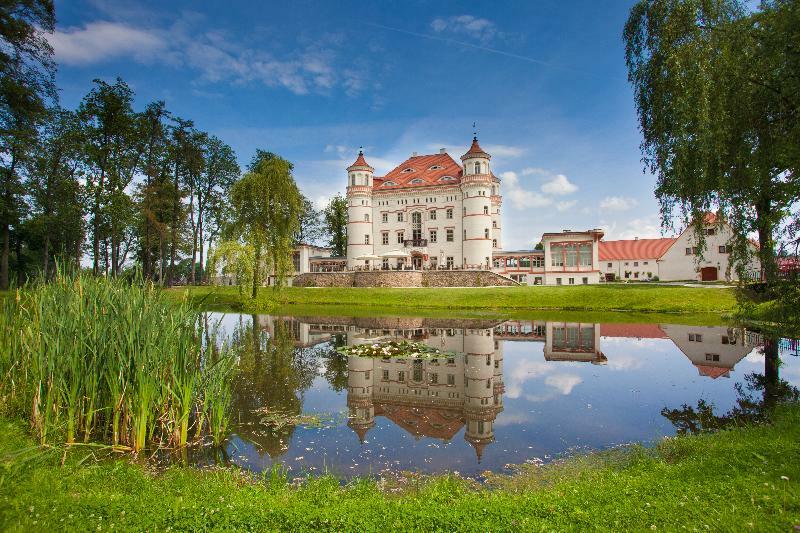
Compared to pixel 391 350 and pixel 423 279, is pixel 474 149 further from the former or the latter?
pixel 391 350

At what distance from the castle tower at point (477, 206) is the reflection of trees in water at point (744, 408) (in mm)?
37584

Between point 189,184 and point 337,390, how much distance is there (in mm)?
43210

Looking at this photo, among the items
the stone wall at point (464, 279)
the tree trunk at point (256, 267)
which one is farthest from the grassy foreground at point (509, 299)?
the stone wall at point (464, 279)

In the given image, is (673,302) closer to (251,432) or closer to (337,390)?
(337,390)

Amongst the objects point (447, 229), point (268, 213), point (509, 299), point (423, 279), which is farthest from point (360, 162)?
point (509, 299)

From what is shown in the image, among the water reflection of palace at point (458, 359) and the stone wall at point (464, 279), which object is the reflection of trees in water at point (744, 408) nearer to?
the water reflection of palace at point (458, 359)

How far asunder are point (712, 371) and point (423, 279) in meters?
33.6

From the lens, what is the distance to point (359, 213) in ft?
171

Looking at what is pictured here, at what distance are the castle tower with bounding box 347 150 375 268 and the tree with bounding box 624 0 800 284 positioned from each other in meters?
41.1

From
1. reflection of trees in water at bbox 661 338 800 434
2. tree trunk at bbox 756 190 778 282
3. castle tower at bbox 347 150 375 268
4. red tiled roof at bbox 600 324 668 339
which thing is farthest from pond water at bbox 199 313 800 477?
castle tower at bbox 347 150 375 268

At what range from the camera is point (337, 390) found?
10680mm

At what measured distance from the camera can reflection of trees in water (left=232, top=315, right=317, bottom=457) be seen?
7551 millimetres

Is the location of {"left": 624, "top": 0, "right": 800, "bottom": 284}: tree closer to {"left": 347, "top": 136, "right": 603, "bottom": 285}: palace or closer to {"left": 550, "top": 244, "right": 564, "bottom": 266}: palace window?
{"left": 347, "top": 136, "right": 603, "bottom": 285}: palace

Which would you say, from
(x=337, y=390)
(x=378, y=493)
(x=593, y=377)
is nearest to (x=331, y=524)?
(x=378, y=493)
